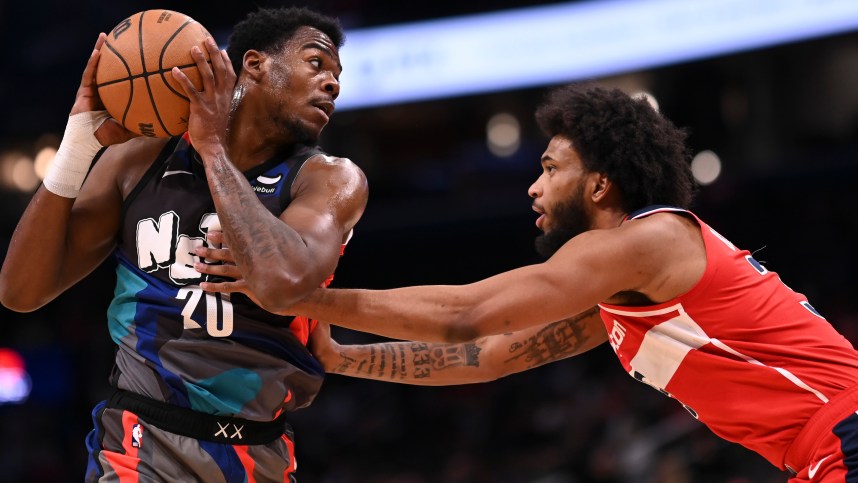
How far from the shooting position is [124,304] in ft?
12.3

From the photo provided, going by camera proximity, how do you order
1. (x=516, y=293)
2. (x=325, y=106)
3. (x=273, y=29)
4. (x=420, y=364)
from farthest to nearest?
(x=420, y=364) → (x=273, y=29) → (x=325, y=106) → (x=516, y=293)

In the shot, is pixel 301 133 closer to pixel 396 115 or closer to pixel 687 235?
pixel 687 235

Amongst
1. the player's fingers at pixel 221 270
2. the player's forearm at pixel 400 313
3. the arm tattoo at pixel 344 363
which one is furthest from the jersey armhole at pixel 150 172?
the arm tattoo at pixel 344 363

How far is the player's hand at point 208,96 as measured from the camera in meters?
3.44

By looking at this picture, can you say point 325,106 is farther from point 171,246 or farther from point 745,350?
point 745,350

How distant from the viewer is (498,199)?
14.7 metres

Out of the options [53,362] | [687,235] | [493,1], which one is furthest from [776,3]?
[53,362]

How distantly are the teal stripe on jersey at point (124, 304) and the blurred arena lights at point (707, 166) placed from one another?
11386 mm

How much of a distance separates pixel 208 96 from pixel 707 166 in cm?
1199

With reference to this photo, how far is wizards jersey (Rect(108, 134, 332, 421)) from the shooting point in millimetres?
3561

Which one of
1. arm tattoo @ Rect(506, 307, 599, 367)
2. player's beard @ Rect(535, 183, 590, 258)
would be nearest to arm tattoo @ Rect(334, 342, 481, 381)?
arm tattoo @ Rect(506, 307, 599, 367)

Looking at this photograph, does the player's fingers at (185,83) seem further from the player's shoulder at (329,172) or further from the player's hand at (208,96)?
the player's shoulder at (329,172)

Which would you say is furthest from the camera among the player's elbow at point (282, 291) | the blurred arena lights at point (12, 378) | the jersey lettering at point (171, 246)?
the blurred arena lights at point (12, 378)

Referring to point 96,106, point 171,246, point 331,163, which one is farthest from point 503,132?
point 171,246
